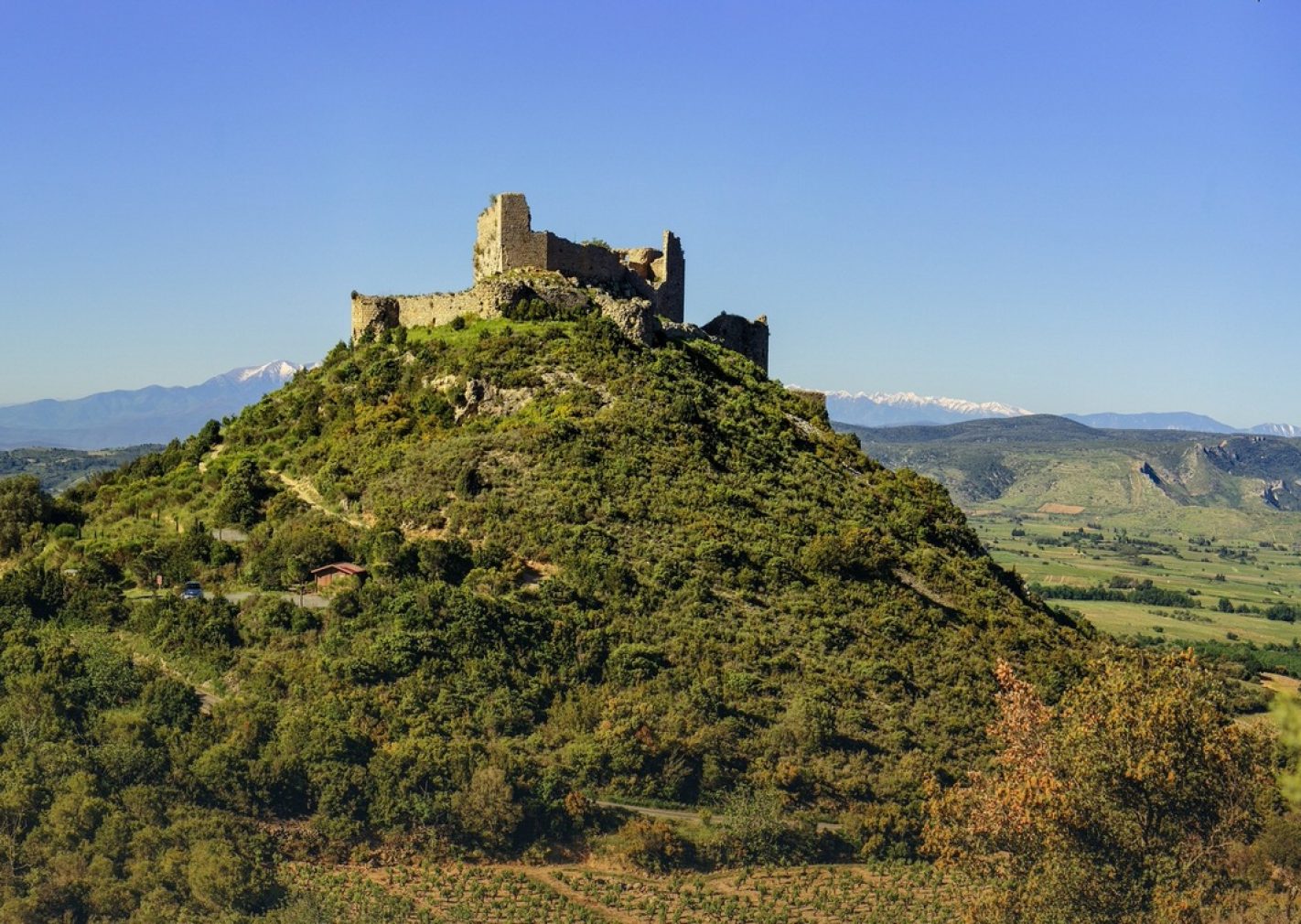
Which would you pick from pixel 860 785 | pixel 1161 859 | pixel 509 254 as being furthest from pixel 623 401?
pixel 1161 859

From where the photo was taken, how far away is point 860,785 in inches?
1533

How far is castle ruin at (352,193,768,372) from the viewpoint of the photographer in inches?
2223

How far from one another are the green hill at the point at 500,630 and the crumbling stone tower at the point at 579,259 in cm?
427

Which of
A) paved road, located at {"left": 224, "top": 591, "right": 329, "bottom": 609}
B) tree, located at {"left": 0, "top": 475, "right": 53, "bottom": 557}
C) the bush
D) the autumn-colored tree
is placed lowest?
the bush

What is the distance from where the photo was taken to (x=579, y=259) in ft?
195

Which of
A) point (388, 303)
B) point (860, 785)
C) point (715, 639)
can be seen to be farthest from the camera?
point (388, 303)

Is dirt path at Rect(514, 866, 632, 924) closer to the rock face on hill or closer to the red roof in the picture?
the rock face on hill

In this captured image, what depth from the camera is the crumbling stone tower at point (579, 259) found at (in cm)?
5772

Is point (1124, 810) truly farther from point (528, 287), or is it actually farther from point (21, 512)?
point (21, 512)

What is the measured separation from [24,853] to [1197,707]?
27497 millimetres

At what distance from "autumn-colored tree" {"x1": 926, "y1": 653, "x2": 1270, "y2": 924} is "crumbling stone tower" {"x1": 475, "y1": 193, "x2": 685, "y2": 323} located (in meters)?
34.1

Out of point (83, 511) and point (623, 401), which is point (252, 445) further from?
point (623, 401)

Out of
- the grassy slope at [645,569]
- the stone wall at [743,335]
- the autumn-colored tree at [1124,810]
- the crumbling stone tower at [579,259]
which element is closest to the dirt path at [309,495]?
the grassy slope at [645,569]

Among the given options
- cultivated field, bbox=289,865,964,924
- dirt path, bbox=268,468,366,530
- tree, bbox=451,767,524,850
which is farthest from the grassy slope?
cultivated field, bbox=289,865,964,924
